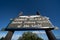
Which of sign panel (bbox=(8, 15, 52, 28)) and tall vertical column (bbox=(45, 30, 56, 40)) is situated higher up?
sign panel (bbox=(8, 15, 52, 28))

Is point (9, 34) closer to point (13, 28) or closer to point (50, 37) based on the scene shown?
point (13, 28)

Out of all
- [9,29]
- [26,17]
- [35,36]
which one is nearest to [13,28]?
[9,29]

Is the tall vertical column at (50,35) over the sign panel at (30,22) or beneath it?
beneath

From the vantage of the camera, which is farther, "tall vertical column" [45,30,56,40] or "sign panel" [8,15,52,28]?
"sign panel" [8,15,52,28]

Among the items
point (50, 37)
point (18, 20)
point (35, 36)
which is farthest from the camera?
point (35, 36)

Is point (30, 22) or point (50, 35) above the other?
point (30, 22)

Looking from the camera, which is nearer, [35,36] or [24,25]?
[24,25]

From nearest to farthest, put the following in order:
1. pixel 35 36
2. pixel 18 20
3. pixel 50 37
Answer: pixel 50 37, pixel 18 20, pixel 35 36

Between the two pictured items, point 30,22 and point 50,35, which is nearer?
point 50,35

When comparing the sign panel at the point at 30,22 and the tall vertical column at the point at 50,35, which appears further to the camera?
the sign panel at the point at 30,22

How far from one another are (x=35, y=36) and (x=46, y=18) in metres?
45.0

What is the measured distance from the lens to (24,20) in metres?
13.5

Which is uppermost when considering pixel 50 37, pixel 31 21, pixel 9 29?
pixel 31 21

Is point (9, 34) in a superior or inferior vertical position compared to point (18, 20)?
inferior
